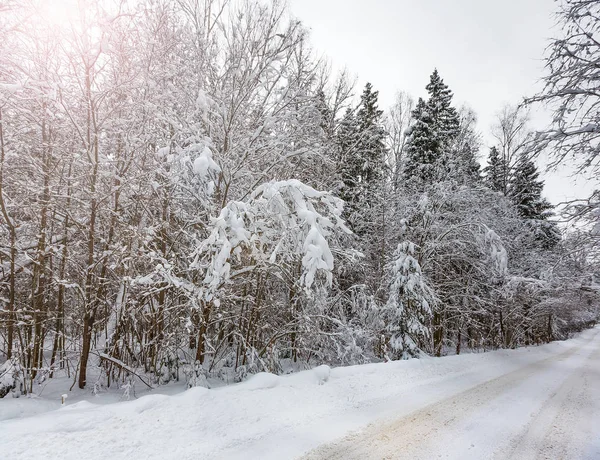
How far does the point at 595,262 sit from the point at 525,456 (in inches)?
201

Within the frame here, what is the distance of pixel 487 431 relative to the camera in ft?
15.2

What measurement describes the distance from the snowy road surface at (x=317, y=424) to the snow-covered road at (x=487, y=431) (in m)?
0.02

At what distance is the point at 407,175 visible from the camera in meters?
17.5

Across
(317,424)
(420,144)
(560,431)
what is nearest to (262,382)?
(317,424)

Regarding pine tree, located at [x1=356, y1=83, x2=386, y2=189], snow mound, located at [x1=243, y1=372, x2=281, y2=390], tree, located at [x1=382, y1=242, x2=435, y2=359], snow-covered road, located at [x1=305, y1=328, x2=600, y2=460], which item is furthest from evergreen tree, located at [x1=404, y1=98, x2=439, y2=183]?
snow mound, located at [x1=243, y1=372, x2=281, y2=390]

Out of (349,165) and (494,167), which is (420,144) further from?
(494,167)

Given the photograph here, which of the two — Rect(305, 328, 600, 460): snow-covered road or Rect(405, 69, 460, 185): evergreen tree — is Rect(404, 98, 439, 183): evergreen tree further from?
Rect(305, 328, 600, 460): snow-covered road

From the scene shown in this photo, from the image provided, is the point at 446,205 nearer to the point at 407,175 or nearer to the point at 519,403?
the point at 407,175

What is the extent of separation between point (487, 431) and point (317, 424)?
2537 mm

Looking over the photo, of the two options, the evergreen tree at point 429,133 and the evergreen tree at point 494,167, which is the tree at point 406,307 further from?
the evergreen tree at point 494,167

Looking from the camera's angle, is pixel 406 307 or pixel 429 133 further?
pixel 429 133

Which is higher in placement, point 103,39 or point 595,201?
point 103,39

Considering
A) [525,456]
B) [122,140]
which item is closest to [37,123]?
[122,140]

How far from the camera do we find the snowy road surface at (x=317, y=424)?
3219mm
